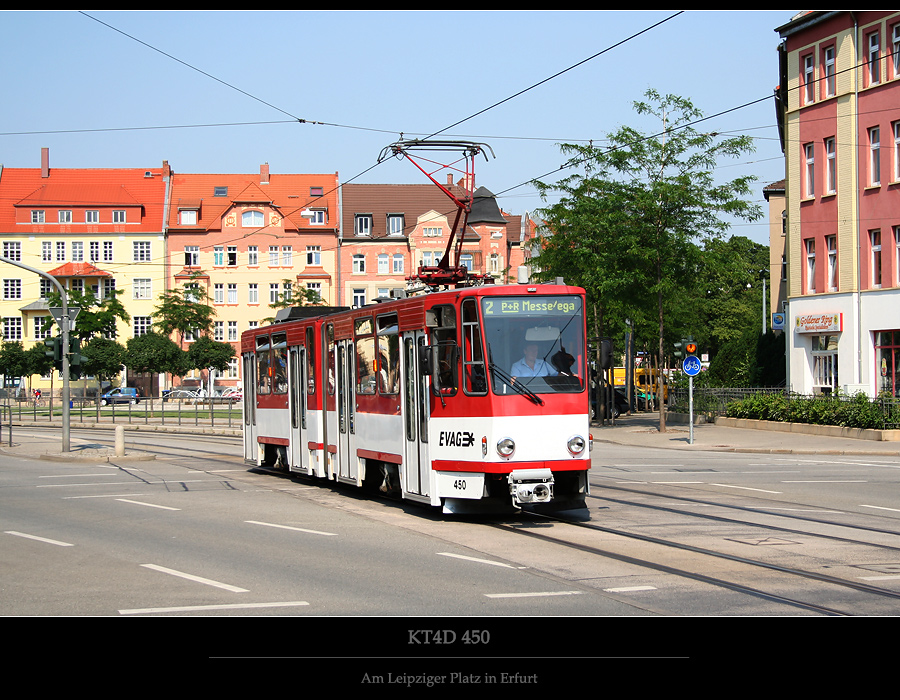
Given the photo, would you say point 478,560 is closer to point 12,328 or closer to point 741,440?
point 741,440

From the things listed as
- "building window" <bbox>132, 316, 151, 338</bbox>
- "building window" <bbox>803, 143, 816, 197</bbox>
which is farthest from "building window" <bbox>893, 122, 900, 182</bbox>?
"building window" <bbox>132, 316, 151, 338</bbox>

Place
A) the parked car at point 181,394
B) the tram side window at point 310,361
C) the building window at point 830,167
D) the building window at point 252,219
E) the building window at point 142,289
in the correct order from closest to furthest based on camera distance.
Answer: the tram side window at point 310,361, the building window at point 830,167, the parked car at point 181,394, the building window at point 252,219, the building window at point 142,289

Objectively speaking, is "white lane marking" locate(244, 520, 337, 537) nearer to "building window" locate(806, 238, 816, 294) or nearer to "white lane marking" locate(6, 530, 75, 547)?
"white lane marking" locate(6, 530, 75, 547)

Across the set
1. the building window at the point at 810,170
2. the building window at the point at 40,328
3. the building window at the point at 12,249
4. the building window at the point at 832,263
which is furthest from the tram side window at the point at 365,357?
the building window at the point at 12,249

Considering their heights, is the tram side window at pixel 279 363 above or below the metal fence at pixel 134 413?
above

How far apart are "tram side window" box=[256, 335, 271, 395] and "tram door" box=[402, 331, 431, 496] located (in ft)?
23.5

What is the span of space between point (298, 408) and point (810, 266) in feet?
84.9

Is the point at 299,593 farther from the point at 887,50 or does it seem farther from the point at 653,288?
the point at 887,50

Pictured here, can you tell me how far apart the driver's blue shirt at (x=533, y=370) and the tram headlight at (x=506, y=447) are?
0.79 meters

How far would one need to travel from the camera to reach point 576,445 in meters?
12.3

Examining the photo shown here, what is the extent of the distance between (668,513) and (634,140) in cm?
2199

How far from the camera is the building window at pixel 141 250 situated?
83.9 m

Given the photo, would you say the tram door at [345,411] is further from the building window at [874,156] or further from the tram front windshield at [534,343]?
the building window at [874,156]
